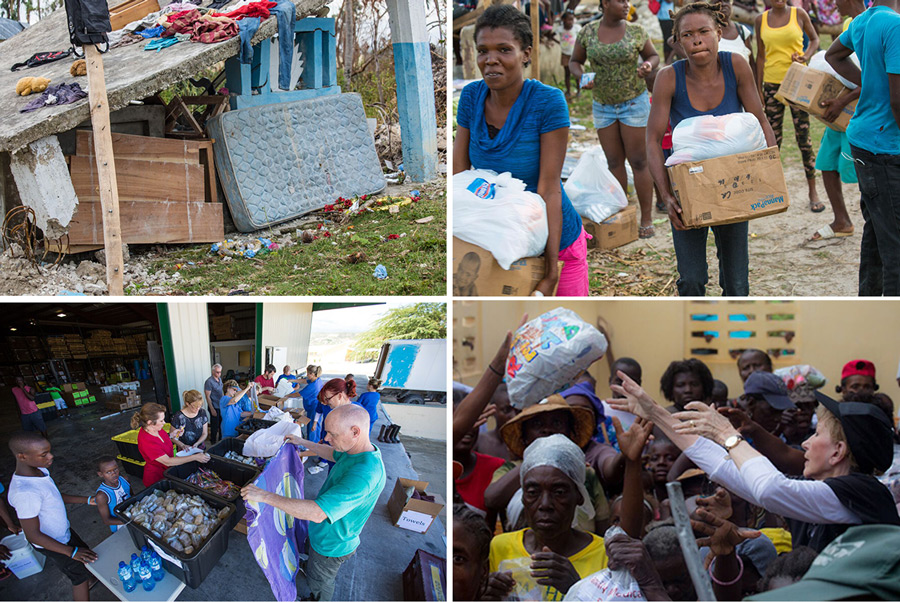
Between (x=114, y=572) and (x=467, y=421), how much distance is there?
1959 mm

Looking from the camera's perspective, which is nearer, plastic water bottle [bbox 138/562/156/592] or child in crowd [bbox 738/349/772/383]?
plastic water bottle [bbox 138/562/156/592]

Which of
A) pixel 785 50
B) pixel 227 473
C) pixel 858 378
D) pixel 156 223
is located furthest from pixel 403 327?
pixel 785 50

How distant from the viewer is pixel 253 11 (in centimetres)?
606

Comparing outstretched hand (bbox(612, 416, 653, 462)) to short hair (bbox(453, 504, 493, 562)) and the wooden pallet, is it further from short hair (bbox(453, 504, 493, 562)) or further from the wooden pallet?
the wooden pallet

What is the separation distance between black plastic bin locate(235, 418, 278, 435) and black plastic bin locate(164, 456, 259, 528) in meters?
0.17

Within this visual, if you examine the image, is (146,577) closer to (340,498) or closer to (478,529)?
(340,498)

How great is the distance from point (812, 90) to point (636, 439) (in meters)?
2.52

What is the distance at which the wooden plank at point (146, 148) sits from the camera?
5266mm

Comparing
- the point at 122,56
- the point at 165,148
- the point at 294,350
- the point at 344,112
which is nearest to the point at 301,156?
the point at 344,112

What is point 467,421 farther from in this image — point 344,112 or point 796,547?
point 344,112

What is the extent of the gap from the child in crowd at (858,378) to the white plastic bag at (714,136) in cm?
139

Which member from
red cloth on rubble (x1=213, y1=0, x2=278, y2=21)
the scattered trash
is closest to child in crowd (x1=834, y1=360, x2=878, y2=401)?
the scattered trash

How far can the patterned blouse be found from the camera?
17.2 feet

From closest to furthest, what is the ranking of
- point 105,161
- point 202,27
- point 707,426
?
point 707,426 → point 105,161 → point 202,27
